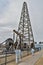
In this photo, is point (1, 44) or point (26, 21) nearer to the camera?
point (1, 44)

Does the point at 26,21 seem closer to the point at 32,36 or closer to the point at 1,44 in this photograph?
the point at 32,36

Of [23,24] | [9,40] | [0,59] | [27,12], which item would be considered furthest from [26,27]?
[0,59]

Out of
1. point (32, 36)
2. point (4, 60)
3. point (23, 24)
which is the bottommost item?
point (4, 60)

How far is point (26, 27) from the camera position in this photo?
74500mm

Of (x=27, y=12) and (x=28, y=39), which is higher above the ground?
(x=27, y=12)

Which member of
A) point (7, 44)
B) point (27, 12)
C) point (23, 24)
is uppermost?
point (27, 12)

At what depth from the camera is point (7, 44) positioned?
3750cm

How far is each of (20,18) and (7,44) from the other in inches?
1467

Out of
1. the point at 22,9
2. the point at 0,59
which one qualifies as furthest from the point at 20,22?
the point at 0,59

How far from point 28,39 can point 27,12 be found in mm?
12513

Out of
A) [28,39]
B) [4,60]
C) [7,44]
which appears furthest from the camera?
[28,39]

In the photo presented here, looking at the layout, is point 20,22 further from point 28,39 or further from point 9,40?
point 9,40

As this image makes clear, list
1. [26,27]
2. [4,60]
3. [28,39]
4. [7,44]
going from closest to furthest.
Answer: [4,60], [7,44], [28,39], [26,27]

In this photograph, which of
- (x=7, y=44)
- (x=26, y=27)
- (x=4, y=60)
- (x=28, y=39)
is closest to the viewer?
(x=4, y=60)
